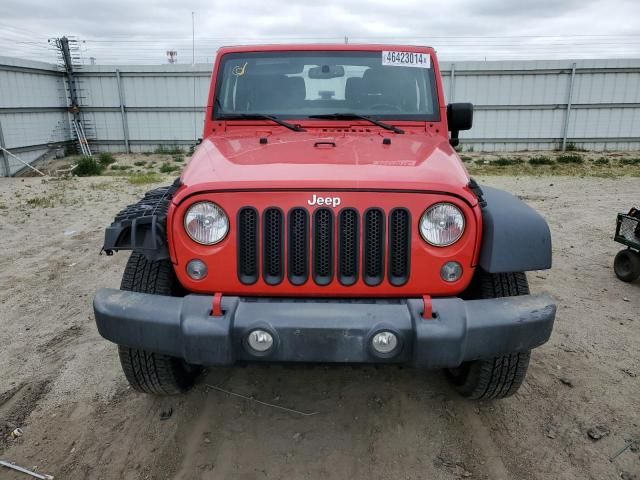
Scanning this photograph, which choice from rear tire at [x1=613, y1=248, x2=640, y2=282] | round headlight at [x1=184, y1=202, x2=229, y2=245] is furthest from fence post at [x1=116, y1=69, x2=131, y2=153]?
round headlight at [x1=184, y1=202, x2=229, y2=245]

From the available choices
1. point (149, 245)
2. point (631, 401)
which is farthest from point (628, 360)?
point (149, 245)

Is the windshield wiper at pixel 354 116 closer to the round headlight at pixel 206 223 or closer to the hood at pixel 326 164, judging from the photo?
the hood at pixel 326 164

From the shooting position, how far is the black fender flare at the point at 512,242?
7.73ft

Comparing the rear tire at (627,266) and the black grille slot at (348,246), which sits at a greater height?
the black grille slot at (348,246)

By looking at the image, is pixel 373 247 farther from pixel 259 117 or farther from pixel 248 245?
pixel 259 117

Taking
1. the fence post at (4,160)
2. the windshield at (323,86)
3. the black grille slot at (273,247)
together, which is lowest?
the fence post at (4,160)

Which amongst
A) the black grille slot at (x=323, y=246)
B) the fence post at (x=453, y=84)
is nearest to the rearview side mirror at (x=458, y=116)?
the black grille slot at (x=323, y=246)

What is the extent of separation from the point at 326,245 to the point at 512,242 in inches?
33.4

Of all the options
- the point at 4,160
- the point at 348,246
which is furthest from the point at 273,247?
the point at 4,160

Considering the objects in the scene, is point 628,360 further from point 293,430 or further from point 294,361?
point 294,361

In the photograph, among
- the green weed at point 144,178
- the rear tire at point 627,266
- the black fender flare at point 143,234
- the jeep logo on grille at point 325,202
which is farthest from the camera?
the green weed at point 144,178

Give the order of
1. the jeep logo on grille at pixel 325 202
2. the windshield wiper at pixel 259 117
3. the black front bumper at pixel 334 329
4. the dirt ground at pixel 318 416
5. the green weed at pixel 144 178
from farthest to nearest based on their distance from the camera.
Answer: the green weed at pixel 144 178
the windshield wiper at pixel 259 117
the dirt ground at pixel 318 416
the jeep logo on grille at pixel 325 202
the black front bumper at pixel 334 329

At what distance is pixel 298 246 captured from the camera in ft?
7.79

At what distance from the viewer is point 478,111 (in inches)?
614
